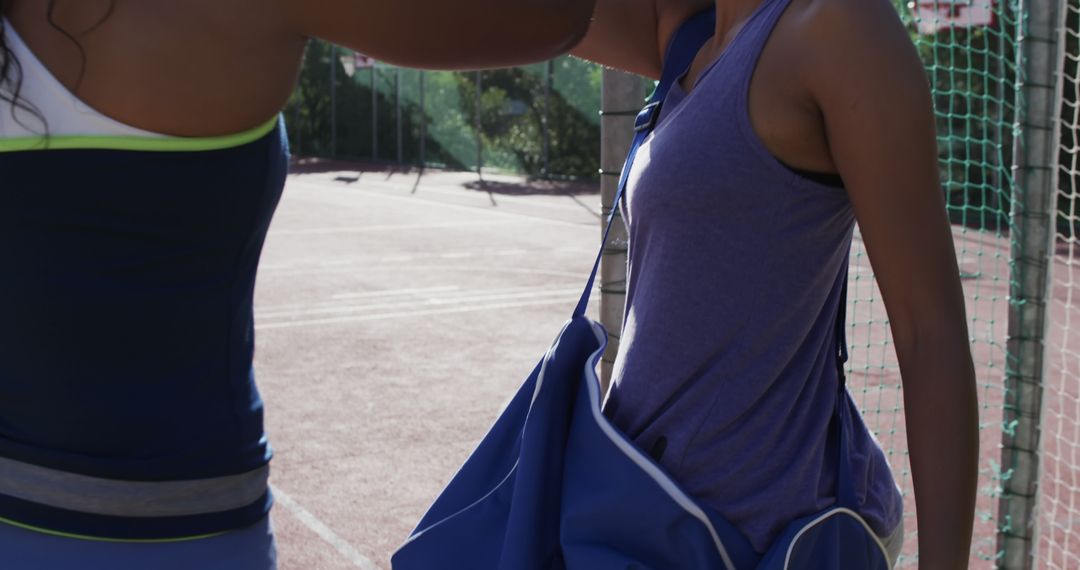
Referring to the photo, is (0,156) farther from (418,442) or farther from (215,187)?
(418,442)

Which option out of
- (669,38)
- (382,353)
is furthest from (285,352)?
(669,38)

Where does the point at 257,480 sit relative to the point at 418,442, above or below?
above

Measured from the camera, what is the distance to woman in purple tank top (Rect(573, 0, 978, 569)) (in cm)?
140

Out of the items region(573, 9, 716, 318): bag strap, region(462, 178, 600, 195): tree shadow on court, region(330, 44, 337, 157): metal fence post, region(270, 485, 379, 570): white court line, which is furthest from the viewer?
region(330, 44, 337, 157): metal fence post

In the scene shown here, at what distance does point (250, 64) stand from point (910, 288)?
0.72 m

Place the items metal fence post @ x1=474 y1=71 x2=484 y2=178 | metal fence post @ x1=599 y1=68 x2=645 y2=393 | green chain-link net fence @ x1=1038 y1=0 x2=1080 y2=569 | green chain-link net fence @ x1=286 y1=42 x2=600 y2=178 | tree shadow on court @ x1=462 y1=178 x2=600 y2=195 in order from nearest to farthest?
metal fence post @ x1=599 y1=68 x2=645 y2=393 < green chain-link net fence @ x1=1038 y1=0 x2=1080 y2=569 < tree shadow on court @ x1=462 y1=178 x2=600 y2=195 < green chain-link net fence @ x1=286 y1=42 x2=600 y2=178 < metal fence post @ x1=474 y1=71 x2=484 y2=178

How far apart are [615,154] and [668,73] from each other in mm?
930

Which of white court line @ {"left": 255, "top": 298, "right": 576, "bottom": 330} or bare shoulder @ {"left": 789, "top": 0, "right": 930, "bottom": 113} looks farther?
white court line @ {"left": 255, "top": 298, "right": 576, "bottom": 330}

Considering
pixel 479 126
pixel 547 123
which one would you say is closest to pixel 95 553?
pixel 547 123

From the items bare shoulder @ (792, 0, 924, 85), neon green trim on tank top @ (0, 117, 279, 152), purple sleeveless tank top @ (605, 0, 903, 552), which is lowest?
purple sleeveless tank top @ (605, 0, 903, 552)

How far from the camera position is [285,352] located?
343 inches

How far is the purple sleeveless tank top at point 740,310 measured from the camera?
147 cm

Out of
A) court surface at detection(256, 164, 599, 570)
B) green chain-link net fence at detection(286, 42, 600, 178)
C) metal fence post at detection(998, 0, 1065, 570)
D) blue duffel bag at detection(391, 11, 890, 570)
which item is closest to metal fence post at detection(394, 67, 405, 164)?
green chain-link net fence at detection(286, 42, 600, 178)

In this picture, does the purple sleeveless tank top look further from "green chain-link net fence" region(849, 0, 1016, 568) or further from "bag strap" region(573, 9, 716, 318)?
"green chain-link net fence" region(849, 0, 1016, 568)
